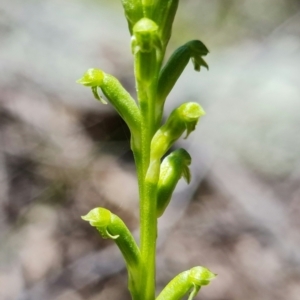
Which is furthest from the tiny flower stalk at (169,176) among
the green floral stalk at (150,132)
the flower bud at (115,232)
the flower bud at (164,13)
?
the flower bud at (164,13)

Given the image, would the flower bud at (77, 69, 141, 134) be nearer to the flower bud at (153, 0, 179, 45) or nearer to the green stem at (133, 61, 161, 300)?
the green stem at (133, 61, 161, 300)

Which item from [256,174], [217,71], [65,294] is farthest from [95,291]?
[217,71]

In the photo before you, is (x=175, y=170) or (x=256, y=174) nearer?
(x=175, y=170)

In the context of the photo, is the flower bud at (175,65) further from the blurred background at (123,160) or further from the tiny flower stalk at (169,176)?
A: the blurred background at (123,160)

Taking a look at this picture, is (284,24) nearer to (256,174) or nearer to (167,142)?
(256,174)

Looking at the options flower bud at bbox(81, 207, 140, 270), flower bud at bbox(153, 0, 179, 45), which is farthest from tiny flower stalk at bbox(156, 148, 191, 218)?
flower bud at bbox(153, 0, 179, 45)

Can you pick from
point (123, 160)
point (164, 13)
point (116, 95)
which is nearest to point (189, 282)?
point (116, 95)
